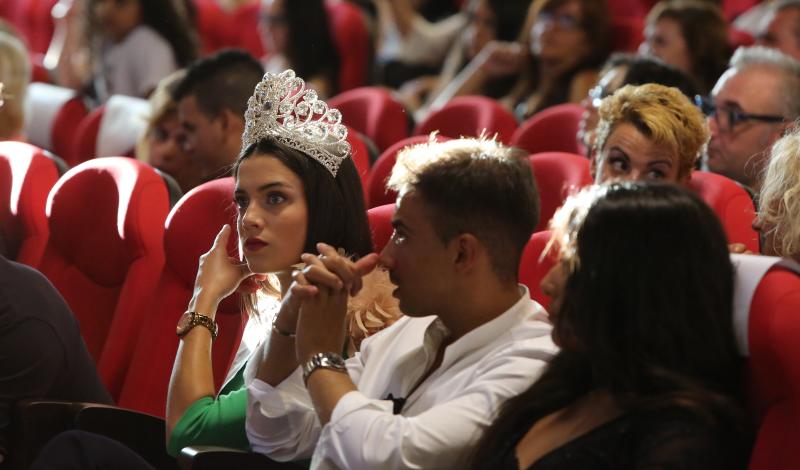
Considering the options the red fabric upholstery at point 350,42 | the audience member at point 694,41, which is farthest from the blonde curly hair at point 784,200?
the red fabric upholstery at point 350,42

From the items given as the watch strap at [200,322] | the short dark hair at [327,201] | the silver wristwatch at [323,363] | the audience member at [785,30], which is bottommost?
the audience member at [785,30]

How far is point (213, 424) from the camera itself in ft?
6.57

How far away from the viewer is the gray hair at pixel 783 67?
288 centimetres

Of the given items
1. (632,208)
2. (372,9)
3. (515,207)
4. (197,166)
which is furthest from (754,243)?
(372,9)

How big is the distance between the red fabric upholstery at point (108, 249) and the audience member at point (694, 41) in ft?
5.80

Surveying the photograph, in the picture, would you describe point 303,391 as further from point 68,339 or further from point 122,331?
point 122,331

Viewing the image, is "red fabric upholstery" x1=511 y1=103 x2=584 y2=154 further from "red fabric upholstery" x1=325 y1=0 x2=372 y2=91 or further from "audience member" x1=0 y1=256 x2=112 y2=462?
"red fabric upholstery" x1=325 y1=0 x2=372 y2=91

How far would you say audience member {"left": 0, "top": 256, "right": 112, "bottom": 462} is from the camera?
2.29 metres

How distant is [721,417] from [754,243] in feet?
3.15

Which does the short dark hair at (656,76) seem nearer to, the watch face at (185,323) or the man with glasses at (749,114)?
the man with glasses at (749,114)

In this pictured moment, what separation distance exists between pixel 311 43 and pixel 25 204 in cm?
217

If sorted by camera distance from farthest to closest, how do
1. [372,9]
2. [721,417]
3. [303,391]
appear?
[372,9] → [303,391] → [721,417]

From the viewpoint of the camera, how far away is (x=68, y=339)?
2.35 meters

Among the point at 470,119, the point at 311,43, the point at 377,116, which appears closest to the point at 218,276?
the point at 470,119
